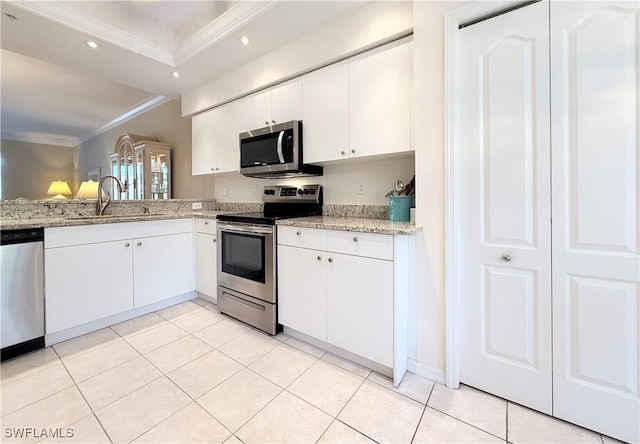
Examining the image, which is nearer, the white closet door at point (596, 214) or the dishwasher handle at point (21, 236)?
the white closet door at point (596, 214)

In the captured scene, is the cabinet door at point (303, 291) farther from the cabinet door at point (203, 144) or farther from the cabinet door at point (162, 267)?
the cabinet door at point (203, 144)

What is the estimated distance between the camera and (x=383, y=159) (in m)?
2.15

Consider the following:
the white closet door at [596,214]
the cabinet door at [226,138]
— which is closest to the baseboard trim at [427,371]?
the white closet door at [596,214]

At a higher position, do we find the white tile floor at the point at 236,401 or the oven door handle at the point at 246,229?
the oven door handle at the point at 246,229

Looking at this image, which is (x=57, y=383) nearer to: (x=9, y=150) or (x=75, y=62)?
(x=75, y=62)

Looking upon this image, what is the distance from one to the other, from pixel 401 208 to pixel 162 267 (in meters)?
2.28

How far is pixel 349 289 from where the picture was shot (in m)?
1.70

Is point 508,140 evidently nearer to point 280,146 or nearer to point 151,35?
point 280,146

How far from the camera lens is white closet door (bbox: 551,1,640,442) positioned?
1.13 metres

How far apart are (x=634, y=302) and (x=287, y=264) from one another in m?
1.81

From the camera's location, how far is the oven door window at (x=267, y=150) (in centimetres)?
229

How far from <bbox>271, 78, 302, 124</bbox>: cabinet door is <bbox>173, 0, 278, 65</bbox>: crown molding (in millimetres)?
530

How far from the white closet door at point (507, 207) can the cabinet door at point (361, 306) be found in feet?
1.38

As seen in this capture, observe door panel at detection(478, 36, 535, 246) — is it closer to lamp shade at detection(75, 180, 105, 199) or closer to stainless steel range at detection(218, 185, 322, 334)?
stainless steel range at detection(218, 185, 322, 334)
